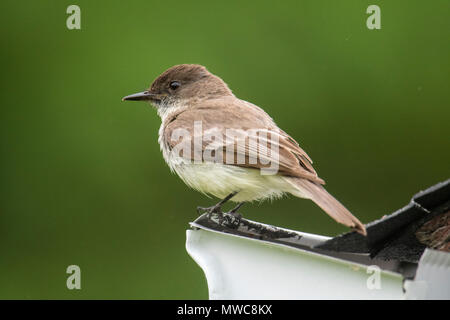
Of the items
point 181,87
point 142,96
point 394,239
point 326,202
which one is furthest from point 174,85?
point 394,239

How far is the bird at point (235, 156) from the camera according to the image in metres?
3.54

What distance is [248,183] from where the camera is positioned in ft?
12.5

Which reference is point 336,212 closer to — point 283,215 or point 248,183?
point 248,183

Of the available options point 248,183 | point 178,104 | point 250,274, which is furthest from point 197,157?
point 250,274

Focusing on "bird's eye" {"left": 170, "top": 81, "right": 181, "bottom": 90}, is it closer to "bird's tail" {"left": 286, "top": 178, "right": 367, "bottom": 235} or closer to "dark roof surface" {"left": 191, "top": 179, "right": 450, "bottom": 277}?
"bird's tail" {"left": 286, "top": 178, "right": 367, "bottom": 235}

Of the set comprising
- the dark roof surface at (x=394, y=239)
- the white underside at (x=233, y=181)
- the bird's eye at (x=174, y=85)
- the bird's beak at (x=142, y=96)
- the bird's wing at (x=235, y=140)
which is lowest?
the dark roof surface at (x=394, y=239)

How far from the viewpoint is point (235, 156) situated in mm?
3709

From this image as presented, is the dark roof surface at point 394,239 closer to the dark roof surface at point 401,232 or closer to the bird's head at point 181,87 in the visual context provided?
the dark roof surface at point 401,232

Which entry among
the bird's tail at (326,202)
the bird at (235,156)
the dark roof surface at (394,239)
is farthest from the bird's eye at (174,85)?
the dark roof surface at (394,239)

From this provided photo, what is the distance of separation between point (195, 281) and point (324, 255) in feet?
11.7

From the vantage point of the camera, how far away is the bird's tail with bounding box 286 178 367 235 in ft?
8.75

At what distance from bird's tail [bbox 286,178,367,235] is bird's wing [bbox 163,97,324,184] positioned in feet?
0.14

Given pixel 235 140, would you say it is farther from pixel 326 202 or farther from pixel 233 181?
pixel 326 202

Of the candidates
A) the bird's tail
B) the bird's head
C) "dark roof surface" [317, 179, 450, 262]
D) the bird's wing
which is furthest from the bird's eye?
"dark roof surface" [317, 179, 450, 262]
